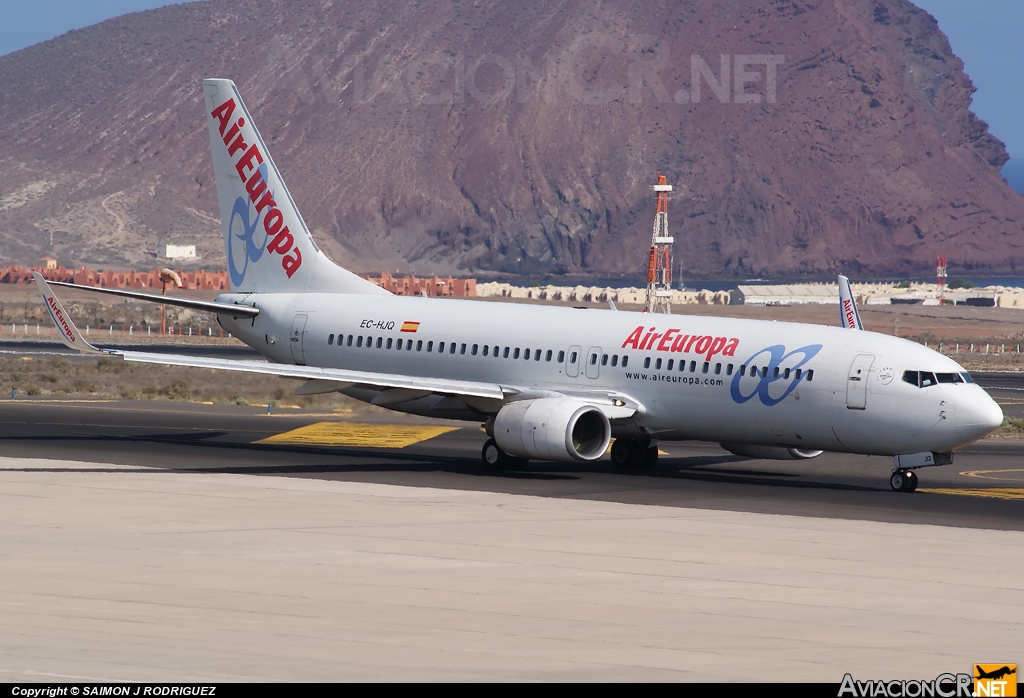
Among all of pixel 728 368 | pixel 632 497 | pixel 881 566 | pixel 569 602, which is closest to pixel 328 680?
pixel 569 602


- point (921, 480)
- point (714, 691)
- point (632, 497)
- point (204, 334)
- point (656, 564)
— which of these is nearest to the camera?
point (714, 691)

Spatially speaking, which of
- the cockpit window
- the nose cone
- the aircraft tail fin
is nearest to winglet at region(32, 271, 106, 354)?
the aircraft tail fin

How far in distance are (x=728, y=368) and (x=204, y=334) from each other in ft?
327

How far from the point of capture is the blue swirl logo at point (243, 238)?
46.0 meters

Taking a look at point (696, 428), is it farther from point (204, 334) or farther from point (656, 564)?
point (204, 334)

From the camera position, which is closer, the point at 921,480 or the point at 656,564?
the point at 656,564

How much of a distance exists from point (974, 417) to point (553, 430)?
31.9 ft

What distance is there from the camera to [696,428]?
123 ft

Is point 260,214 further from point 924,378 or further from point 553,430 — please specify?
point 924,378

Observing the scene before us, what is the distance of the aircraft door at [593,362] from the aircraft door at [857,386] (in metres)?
6.72

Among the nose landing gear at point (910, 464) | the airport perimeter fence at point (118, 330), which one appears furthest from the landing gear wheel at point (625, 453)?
the airport perimeter fence at point (118, 330)

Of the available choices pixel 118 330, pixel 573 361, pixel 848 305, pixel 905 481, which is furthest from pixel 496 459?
pixel 118 330

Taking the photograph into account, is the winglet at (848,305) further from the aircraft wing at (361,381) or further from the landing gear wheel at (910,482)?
the aircraft wing at (361,381)

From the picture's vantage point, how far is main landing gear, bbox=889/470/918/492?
3562 centimetres
